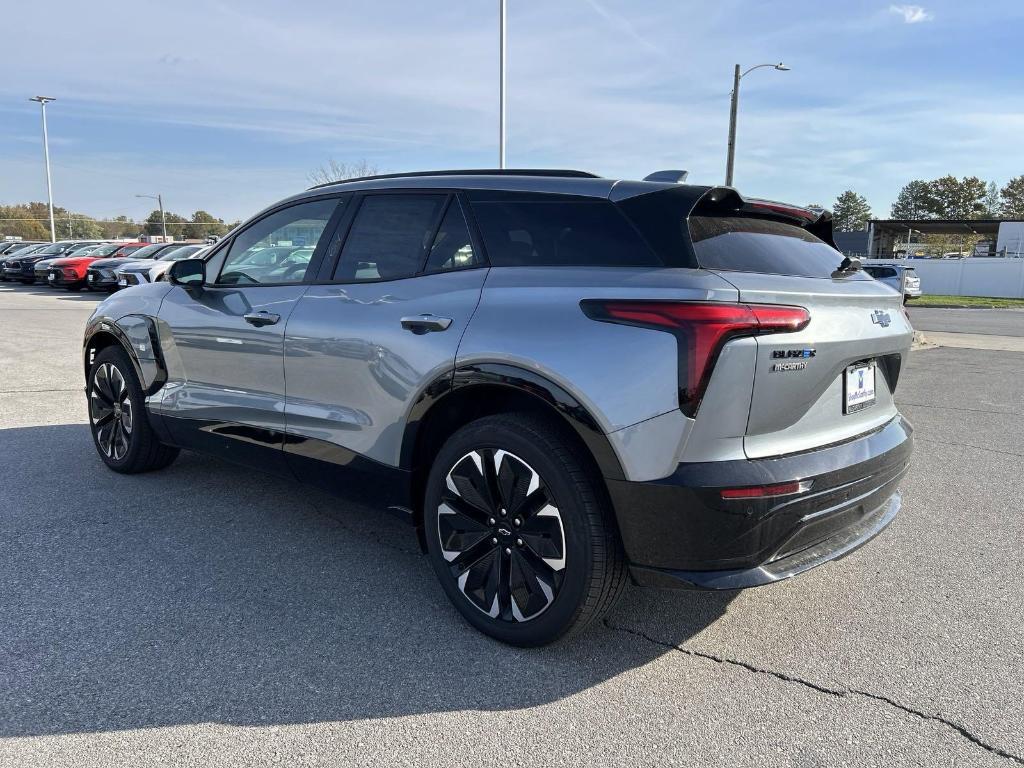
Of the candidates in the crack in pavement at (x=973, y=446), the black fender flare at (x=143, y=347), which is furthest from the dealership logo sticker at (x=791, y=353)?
the crack in pavement at (x=973, y=446)

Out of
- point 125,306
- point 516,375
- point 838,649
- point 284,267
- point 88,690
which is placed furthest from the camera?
point 125,306

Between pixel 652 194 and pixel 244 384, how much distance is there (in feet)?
7.54

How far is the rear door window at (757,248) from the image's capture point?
2746 mm

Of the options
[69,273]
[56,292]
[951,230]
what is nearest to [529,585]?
[69,273]

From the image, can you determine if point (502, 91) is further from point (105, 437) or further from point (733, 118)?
point (105, 437)

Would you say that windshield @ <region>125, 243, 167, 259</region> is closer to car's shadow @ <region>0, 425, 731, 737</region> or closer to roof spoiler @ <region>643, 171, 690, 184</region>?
car's shadow @ <region>0, 425, 731, 737</region>

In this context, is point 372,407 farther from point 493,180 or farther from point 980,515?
point 980,515

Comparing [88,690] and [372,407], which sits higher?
[372,407]

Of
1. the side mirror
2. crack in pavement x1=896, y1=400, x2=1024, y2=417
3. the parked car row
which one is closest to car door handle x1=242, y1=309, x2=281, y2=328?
the side mirror

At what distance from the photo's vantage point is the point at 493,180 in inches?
128

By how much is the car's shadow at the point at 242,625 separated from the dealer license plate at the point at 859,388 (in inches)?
40.9

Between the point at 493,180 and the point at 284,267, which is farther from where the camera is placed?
the point at 284,267

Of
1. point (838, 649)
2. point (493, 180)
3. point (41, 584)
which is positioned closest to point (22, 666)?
point (41, 584)

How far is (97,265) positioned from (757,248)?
24.7m
